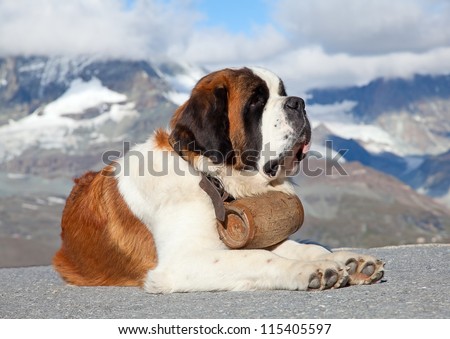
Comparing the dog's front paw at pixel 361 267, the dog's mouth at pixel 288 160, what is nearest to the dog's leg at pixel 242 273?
the dog's front paw at pixel 361 267

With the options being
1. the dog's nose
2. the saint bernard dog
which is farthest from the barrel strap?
the dog's nose

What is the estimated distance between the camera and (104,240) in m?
7.65

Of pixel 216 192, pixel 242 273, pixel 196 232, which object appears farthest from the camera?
pixel 216 192

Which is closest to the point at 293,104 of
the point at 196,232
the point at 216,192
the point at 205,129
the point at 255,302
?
the point at 205,129

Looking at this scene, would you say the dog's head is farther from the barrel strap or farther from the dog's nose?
the barrel strap

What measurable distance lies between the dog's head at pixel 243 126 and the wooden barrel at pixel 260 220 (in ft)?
1.06

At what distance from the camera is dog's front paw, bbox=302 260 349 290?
6355mm

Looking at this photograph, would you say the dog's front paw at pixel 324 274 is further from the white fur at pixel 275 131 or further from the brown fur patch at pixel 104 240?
the brown fur patch at pixel 104 240

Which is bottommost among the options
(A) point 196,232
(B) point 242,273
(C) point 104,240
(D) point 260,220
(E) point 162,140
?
(C) point 104,240

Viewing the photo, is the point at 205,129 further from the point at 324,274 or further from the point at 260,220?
the point at 324,274

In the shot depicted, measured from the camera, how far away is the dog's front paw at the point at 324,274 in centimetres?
636

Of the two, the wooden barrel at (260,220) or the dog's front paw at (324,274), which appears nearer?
the dog's front paw at (324,274)

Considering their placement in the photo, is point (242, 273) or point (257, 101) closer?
point (242, 273)

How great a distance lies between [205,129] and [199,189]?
0.56m
